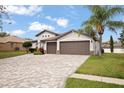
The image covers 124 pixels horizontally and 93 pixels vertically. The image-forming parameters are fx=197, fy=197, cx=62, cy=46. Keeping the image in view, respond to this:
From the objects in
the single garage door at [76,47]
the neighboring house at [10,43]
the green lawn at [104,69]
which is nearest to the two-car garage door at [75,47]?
the single garage door at [76,47]

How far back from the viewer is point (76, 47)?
21078 mm

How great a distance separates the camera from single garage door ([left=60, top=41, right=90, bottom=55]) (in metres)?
20.7

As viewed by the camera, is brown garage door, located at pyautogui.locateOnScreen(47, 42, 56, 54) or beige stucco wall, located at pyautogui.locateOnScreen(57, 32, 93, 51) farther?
brown garage door, located at pyautogui.locateOnScreen(47, 42, 56, 54)

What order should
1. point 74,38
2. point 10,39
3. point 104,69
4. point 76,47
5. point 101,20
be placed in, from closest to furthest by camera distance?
1. point 104,69
2. point 101,20
3. point 76,47
4. point 74,38
5. point 10,39

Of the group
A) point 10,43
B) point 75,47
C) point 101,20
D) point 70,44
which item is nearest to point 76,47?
point 75,47

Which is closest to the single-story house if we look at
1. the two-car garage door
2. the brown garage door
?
the brown garage door

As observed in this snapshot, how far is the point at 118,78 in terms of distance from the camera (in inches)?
292

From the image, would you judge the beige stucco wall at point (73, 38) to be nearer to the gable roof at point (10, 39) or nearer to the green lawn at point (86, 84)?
the green lawn at point (86, 84)

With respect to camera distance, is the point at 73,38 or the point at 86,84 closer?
the point at 86,84

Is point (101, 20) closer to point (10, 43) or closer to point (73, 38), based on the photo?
point (73, 38)

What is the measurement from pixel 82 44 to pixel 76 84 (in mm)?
14757

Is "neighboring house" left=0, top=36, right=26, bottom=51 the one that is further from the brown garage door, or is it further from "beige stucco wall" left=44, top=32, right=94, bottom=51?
"beige stucco wall" left=44, top=32, right=94, bottom=51

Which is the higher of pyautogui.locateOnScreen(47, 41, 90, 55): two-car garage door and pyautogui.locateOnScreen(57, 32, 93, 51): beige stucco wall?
pyautogui.locateOnScreen(57, 32, 93, 51): beige stucco wall

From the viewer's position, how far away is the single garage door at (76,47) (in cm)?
2066
